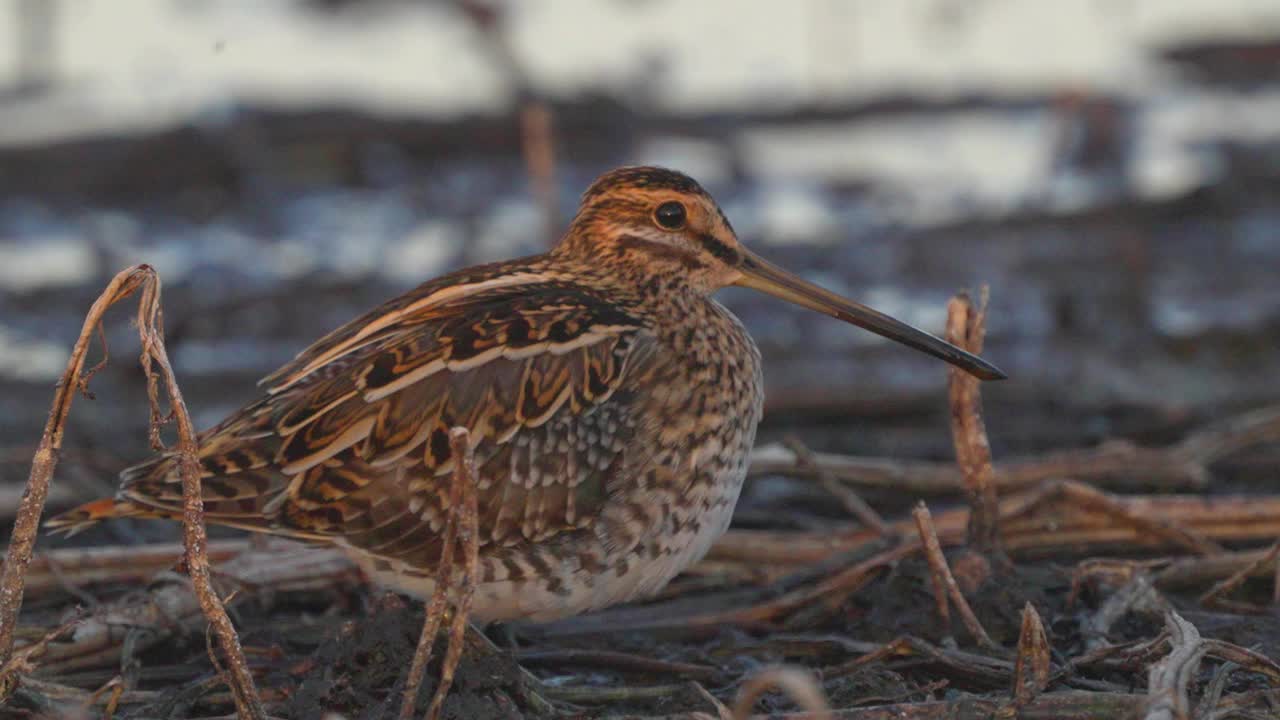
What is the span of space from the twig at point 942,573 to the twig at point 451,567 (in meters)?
1.23

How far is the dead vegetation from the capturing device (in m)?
4.10

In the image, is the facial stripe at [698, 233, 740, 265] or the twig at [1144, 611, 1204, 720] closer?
the twig at [1144, 611, 1204, 720]

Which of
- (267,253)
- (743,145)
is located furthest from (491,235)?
(743,145)

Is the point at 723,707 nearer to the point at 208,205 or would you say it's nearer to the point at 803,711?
the point at 803,711

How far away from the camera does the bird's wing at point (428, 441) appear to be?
4586 mm

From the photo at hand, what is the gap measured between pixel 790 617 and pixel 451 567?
1.53 meters

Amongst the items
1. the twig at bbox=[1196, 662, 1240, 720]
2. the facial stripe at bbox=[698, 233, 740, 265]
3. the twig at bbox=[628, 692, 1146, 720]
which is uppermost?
the facial stripe at bbox=[698, 233, 740, 265]

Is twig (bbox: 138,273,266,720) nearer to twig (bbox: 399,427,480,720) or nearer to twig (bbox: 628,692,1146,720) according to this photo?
twig (bbox: 399,427,480,720)

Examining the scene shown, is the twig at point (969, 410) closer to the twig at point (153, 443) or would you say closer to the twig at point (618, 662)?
the twig at point (618, 662)

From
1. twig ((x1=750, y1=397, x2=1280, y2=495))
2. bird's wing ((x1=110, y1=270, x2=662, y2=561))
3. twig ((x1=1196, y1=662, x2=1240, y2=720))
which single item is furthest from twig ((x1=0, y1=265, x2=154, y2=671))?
twig ((x1=1196, y1=662, x2=1240, y2=720))

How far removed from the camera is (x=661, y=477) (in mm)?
4723

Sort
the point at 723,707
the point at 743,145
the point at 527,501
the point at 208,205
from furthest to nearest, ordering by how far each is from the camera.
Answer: the point at 743,145, the point at 208,205, the point at 527,501, the point at 723,707

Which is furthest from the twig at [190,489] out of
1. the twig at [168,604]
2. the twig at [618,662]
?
the twig at [618,662]

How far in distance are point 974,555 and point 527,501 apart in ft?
4.04
